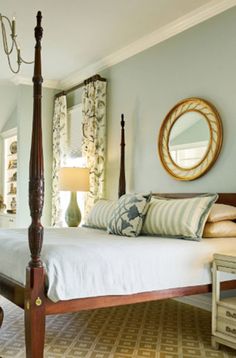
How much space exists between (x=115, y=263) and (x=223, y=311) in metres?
0.84

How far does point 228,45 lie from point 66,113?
122 inches

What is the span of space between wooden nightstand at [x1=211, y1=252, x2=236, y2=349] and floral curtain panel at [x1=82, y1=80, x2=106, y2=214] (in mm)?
2737

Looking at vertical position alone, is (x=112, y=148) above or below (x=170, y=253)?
above

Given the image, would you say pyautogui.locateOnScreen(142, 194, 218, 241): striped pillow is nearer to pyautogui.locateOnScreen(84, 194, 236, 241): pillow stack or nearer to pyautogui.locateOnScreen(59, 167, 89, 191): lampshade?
pyautogui.locateOnScreen(84, 194, 236, 241): pillow stack

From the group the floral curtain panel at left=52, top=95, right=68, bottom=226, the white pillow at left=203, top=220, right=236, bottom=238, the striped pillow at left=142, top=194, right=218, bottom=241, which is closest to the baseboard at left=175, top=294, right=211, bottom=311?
the white pillow at left=203, top=220, right=236, bottom=238

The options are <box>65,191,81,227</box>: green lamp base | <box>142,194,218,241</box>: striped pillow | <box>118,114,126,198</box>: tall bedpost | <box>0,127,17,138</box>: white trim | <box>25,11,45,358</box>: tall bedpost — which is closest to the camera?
<box>25,11,45,358</box>: tall bedpost

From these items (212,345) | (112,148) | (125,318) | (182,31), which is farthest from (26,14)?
(212,345)

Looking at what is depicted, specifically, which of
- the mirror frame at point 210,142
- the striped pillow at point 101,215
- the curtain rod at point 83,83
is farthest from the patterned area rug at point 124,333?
the curtain rod at point 83,83

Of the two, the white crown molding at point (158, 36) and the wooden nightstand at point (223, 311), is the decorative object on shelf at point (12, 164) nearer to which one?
the white crown molding at point (158, 36)

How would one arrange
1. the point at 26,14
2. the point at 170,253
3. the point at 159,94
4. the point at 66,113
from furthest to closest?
the point at 66,113
the point at 159,94
the point at 26,14
the point at 170,253

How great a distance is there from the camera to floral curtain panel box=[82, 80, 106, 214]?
5574 millimetres

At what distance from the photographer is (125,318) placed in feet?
12.1

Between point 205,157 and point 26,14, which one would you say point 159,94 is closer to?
point 205,157

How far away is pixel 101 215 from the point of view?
438 cm
